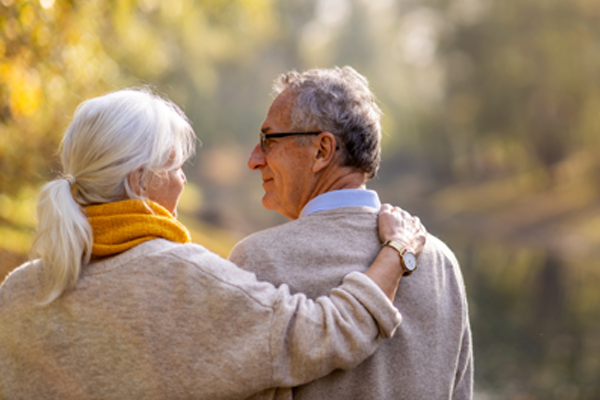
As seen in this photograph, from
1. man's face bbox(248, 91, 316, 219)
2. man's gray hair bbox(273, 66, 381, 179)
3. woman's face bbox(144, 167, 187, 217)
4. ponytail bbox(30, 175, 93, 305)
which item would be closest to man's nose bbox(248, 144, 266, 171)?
man's face bbox(248, 91, 316, 219)

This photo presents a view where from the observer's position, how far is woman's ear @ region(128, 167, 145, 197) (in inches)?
63.0

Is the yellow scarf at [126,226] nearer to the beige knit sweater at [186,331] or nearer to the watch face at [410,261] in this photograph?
the beige knit sweater at [186,331]

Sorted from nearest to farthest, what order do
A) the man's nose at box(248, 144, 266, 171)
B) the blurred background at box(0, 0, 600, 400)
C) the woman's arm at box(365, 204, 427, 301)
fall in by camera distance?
1. the woman's arm at box(365, 204, 427, 301)
2. the man's nose at box(248, 144, 266, 171)
3. the blurred background at box(0, 0, 600, 400)

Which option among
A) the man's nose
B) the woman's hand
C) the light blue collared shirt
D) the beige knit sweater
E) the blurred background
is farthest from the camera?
the blurred background

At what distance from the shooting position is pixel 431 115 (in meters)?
19.8

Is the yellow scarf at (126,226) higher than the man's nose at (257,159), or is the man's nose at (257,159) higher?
the man's nose at (257,159)

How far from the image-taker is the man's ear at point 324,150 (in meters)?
1.84

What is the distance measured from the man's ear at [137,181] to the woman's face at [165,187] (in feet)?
0.05

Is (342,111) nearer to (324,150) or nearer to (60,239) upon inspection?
(324,150)

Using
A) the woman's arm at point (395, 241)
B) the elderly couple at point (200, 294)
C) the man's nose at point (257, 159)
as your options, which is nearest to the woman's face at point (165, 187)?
the elderly couple at point (200, 294)

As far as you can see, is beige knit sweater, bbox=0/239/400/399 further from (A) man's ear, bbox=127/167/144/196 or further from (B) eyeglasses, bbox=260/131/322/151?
(B) eyeglasses, bbox=260/131/322/151

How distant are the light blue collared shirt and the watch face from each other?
24cm

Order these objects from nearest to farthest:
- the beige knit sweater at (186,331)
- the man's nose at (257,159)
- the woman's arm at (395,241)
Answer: the beige knit sweater at (186,331) < the woman's arm at (395,241) < the man's nose at (257,159)

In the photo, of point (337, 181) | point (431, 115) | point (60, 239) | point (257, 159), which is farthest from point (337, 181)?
point (431, 115)
